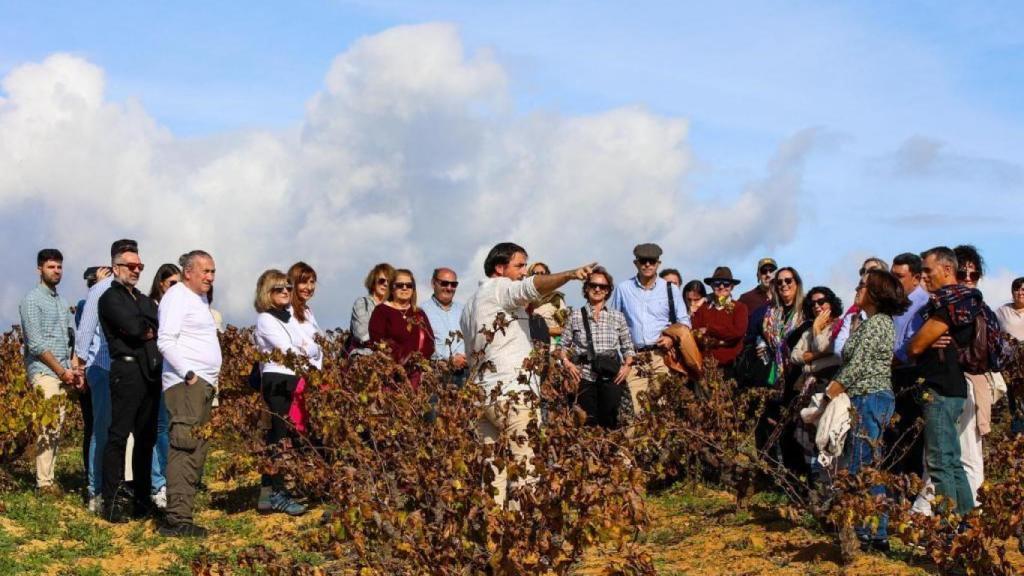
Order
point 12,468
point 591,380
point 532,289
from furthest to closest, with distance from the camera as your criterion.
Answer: point 12,468
point 591,380
point 532,289

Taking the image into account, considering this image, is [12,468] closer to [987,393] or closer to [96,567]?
[96,567]

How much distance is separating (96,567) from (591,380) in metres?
3.86

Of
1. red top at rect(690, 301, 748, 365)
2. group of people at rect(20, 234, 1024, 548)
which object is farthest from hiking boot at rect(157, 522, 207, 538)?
red top at rect(690, 301, 748, 365)

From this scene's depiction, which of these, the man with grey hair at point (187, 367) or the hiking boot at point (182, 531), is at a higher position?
the man with grey hair at point (187, 367)

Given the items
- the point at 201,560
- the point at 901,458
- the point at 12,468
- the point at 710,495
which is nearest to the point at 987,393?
the point at 901,458

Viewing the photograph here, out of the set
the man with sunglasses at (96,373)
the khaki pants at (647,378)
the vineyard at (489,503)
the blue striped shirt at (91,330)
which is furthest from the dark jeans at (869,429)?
the blue striped shirt at (91,330)

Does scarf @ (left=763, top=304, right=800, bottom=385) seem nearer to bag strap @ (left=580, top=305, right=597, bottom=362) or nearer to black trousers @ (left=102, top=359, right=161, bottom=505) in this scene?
bag strap @ (left=580, top=305, right=597, bottom=362)

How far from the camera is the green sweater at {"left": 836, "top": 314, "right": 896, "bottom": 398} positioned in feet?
23.4

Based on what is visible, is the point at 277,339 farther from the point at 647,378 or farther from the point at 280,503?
the point at 647,378

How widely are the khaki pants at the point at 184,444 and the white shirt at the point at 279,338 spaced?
69cm

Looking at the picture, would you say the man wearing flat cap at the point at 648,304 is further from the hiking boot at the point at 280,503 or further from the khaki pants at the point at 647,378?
the hiking boot at the point at 280,503

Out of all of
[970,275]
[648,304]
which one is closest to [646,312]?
[648,304]

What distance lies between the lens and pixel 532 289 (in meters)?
6.45

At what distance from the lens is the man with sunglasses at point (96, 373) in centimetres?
927
